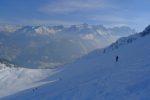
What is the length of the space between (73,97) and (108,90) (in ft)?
14.8

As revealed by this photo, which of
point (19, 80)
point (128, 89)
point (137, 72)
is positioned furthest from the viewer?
point (19, 80)

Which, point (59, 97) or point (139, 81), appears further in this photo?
point (59, 97)

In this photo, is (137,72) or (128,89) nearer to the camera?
(128,89)

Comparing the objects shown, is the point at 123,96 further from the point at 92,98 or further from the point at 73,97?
the point at 73,97

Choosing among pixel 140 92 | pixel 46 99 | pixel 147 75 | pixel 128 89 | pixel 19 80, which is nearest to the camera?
pixel 140 92

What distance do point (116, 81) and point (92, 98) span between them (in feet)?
15.5

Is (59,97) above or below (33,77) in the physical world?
above

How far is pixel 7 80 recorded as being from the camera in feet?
599

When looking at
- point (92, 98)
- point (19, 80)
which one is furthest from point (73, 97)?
point (19, 80)

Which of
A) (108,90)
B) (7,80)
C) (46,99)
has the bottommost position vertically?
(7,80)

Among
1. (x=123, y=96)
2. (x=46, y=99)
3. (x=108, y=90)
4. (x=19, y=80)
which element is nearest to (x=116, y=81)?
(x=108, y=90)

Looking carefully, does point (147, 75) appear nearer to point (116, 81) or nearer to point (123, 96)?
point (116, 81)

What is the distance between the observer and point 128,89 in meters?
37.3

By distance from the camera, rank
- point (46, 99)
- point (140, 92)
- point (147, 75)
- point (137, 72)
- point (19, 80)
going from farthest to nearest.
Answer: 1. point (19, 80)
2. point (46, 99)
3. point (137, 72)
4. point (147, 75)
5. point (140, 92)
